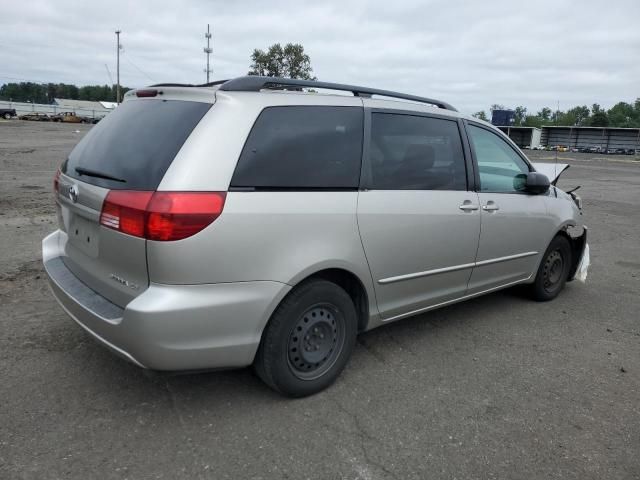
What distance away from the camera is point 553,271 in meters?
5.03

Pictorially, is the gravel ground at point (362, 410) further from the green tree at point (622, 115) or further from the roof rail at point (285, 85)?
the green tree at point (622, 115)

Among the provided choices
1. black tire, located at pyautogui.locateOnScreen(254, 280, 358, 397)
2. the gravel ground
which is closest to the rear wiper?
black tire, located at pyautogui.locateOnScreen(254, 280, 358, 397)

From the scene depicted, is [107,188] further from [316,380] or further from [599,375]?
[599,375]

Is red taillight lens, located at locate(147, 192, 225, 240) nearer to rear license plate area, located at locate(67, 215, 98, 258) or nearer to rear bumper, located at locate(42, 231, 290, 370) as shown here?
rear bumper, located at locate(42, 231, 290, 370)

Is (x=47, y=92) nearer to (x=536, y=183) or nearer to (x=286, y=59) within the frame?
(x=286, y=59)

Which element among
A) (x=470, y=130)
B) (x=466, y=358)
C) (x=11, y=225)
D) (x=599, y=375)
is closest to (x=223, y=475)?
(x=466, y=358)

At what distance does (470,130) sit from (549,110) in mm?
175215

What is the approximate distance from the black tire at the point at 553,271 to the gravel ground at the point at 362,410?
1.87 ft

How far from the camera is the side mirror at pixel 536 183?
4309 mm

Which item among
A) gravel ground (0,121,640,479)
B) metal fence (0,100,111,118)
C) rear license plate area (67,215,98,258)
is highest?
metal fence (0,100,111,118)

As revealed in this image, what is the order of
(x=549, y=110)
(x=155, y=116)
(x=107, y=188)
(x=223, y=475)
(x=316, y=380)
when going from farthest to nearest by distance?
(x=549, y=110), (x=316, y=380), (x=155, y=116), (x=107, y=188), (x=223, y=475)

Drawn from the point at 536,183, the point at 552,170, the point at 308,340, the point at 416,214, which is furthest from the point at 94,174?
the point at 552,170

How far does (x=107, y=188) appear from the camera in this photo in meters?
2.64

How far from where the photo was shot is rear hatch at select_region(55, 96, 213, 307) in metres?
2.51
